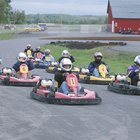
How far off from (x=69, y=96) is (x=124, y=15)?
75.4m

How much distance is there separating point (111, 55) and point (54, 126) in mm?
23398

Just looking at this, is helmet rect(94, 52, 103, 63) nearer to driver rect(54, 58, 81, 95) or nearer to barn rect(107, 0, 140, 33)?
driver rect(54, 58, 81, 95)

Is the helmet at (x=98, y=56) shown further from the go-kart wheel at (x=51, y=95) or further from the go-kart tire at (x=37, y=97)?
the go-kart wheel at (x=51, y=95)

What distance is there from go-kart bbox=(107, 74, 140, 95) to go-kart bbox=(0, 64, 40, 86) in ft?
8.07

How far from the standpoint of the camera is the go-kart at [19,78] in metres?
16.6

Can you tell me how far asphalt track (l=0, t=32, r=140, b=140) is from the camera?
8547 mm

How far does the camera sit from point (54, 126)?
9336mm

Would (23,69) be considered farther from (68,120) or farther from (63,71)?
(68,120)

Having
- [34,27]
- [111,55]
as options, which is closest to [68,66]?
[111,55]

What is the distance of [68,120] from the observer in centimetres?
1001

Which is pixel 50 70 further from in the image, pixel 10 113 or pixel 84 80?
pixel 10 113

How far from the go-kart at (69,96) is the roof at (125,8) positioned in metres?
73.1

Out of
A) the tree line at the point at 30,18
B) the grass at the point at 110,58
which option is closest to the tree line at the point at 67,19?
the tree line at the point at 30,18

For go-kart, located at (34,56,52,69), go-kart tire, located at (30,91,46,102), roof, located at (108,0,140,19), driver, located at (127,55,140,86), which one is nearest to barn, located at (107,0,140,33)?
roof, located at (108,0,140,19)
